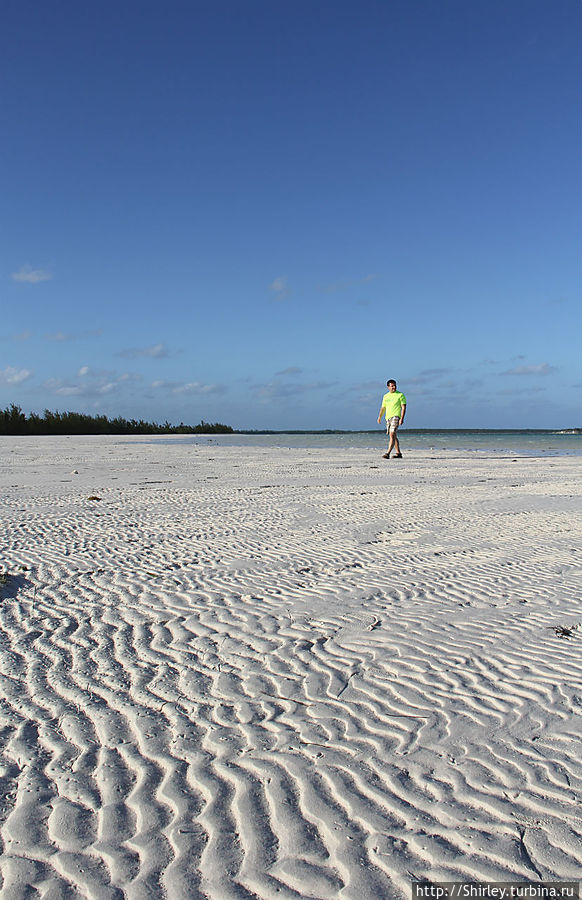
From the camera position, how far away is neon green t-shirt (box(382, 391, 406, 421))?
20.2m

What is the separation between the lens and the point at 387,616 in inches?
181

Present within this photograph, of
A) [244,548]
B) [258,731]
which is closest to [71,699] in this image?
[258,731]

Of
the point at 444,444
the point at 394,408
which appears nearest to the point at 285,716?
the point at 394,408

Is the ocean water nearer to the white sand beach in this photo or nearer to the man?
the man

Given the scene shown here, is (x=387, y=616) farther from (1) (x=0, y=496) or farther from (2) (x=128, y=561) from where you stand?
(1) (x=0, y=496)

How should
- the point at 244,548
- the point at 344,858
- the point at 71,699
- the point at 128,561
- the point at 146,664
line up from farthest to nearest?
the point at 244,548 → the point at 128,561 → the point at 146,664 → the point at 71,699 → the point at 344,858

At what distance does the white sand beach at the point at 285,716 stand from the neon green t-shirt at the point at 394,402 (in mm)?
13247

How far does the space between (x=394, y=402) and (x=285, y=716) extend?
17.7 metres

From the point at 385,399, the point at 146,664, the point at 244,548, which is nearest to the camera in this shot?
the point at 146,664

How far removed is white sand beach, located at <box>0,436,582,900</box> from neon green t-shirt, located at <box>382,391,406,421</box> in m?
13.2

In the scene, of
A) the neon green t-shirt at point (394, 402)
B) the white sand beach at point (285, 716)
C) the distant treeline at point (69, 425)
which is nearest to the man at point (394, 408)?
the neon green t-shirt at point (394, 402)

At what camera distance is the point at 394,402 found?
20266mm

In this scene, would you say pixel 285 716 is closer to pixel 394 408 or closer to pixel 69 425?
pixel 394 408

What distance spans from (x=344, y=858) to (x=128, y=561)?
4.35 meters
